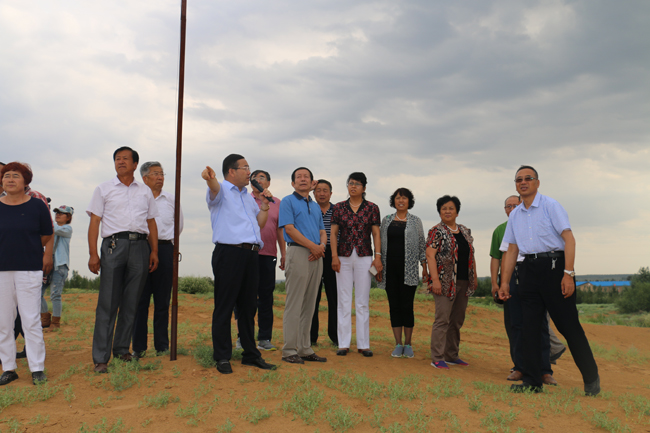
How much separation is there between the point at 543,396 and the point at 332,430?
99.5 inches

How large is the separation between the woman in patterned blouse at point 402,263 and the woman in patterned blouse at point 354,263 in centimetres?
17

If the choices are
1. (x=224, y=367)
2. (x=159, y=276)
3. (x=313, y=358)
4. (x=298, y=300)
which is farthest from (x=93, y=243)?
(x=313, y=358)

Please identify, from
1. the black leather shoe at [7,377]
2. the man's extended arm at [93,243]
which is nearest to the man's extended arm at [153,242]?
the man's extended arm at [93,243]

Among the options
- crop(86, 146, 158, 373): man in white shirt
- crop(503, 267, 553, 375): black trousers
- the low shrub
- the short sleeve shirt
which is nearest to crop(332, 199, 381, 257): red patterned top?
crop(503, 267, 553, 375): black trousers

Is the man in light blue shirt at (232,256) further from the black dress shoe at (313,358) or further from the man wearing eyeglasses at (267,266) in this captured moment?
the man wearing eyeglasses at (267,266)

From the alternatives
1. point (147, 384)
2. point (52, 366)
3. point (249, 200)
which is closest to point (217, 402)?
point (147, 384)

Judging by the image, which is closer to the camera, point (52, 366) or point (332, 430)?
point (332, 430)

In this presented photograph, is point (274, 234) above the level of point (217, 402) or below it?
above

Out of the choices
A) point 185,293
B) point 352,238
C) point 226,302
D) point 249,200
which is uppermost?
point 249,200

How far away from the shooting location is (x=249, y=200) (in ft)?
17.2

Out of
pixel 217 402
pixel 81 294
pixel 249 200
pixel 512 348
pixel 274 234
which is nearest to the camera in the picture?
pixel 217 402

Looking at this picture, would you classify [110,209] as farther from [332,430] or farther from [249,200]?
[332,430]

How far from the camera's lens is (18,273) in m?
4.72

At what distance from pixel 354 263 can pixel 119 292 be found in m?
3.11
